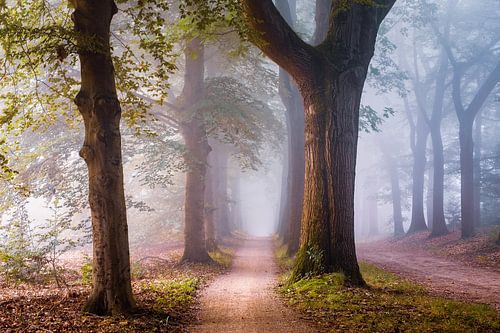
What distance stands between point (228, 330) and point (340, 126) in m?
5.55

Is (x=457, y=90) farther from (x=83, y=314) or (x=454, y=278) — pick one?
(x=83, y=314)

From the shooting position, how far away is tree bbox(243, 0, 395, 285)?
9.59 meters

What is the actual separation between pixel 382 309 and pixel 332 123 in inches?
178

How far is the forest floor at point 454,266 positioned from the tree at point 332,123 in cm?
255

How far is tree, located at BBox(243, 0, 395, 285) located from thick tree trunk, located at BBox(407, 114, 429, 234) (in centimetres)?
2065

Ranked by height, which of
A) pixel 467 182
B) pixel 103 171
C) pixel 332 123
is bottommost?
pixel 467 182

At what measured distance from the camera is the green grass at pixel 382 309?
5.85 m

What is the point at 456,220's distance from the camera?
94.4 feet

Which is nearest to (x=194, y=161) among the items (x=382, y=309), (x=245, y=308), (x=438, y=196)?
(x=245, y=308)

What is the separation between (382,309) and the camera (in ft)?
22.6

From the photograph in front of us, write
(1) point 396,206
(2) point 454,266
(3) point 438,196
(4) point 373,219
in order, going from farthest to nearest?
(4) point 373,219
(1) point 396,206
(3) point 438,196
(2) point 454,266

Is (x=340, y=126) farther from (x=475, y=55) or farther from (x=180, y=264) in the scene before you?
(x=475, y=55)

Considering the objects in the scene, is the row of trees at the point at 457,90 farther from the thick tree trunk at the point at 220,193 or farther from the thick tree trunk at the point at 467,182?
the thick tree trunk at the point at 220,193

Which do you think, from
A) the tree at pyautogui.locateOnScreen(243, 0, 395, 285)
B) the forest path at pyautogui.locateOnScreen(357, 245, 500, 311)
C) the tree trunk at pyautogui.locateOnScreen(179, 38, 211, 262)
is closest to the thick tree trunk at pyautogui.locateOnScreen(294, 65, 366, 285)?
the tree at pyautogui.locateOnScreen(243, 0, 395, 285)
